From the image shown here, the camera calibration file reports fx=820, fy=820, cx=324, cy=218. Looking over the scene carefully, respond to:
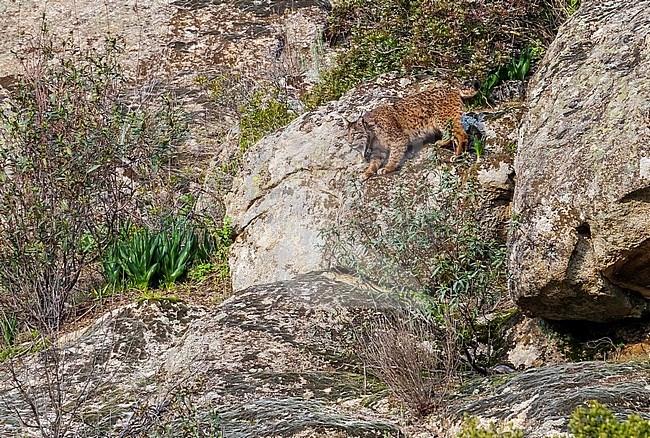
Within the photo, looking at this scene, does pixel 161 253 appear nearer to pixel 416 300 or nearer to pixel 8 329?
pixel 8 329

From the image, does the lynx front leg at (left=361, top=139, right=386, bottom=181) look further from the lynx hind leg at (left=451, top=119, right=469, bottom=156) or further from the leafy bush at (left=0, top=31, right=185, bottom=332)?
the leafy bush at (left=0, top=31, right=185, bottom=332)

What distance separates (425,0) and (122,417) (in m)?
5.31

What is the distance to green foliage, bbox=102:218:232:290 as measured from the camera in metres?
7.72

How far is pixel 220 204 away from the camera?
8.64 metres

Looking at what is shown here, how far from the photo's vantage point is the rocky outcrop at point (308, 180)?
691 cm

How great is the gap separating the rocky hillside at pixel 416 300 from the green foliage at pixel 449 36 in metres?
0.33

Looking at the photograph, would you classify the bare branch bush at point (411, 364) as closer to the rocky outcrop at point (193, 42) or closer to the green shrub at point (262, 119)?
the green shrub at point (262, 119)

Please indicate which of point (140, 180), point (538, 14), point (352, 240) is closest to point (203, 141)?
point (140, 180)

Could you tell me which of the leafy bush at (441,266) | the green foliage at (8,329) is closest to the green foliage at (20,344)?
the green foliage at (8,329)

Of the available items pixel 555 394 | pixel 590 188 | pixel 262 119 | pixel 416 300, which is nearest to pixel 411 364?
pixel 555 394

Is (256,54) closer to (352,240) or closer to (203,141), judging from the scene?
(203,141)

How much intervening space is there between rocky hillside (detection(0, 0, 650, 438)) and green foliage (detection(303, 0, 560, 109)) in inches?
13.1

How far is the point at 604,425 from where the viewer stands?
96.1 inches

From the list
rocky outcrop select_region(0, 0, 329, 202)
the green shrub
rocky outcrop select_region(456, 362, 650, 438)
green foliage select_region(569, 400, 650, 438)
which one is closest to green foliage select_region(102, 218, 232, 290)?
the green shrub
